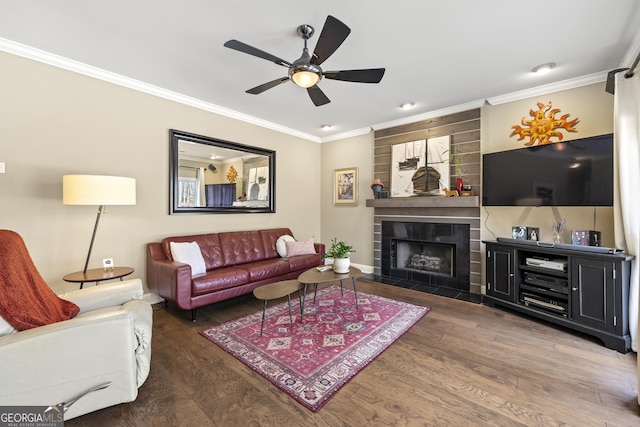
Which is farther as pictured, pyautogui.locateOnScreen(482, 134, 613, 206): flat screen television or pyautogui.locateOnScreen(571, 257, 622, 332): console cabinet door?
pyautogui.locateOnScreen(482, 134, 613, 206): flat screen television

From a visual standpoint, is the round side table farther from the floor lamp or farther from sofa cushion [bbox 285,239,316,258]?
sofa cushion [bbox 285,239,316,258]

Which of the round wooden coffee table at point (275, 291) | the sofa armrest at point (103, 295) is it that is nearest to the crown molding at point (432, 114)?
the round wooden coffee table at point (275, 291)

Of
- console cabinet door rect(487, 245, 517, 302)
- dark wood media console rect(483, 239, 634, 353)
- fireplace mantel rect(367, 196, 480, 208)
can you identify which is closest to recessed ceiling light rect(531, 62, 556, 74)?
fireplace mantel rect(367, 196, 480, 208)

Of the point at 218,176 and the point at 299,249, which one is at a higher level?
the point at 218,176

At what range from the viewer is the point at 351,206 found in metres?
5.26

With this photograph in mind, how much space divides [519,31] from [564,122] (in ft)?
5.14

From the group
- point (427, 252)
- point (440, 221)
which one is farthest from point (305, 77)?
point (427, 252)

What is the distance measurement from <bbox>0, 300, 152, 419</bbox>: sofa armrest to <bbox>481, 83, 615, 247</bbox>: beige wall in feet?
13.4

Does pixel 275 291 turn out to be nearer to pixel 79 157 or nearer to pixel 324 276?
pixel 324 276

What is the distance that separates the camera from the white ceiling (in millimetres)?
2018

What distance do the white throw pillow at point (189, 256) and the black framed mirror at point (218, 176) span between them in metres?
0.60

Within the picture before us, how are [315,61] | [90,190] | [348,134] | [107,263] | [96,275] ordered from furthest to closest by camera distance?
[348,134] → [107,263] → [96,275] → [90,190] → [315,61]

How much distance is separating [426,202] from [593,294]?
80.7 inches

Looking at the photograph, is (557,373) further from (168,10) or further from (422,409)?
(168,10)
